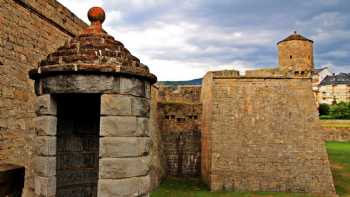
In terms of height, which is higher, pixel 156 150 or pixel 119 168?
pixel 119 168

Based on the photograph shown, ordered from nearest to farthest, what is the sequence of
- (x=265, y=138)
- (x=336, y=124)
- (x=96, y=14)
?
(x=96, y=14), (x=265, y=138), (x=336, y=124)

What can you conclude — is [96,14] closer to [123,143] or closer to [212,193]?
[123,143]

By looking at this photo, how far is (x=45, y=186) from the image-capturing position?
3.70 metres

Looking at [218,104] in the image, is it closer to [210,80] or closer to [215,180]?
[210,80]

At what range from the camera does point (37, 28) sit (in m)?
8.21

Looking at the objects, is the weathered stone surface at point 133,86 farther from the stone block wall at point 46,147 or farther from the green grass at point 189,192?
the green grass at point 189,192

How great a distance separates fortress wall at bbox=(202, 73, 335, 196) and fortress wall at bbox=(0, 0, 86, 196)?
8.50 m

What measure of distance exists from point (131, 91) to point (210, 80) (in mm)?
12128

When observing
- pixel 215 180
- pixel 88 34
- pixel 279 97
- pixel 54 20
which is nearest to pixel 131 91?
pixel 88 34

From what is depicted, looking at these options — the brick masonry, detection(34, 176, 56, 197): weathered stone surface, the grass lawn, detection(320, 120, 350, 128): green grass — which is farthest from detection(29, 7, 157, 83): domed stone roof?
detection(320, 120, 350, 128): green grass

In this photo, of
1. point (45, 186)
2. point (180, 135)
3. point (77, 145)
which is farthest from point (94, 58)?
point (180, 135)

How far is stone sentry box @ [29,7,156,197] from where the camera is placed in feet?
11.6

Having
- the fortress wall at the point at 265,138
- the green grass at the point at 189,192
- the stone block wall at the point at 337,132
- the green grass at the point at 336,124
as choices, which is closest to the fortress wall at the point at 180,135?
the green grass at the point at 189,192

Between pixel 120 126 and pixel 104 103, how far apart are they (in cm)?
30
